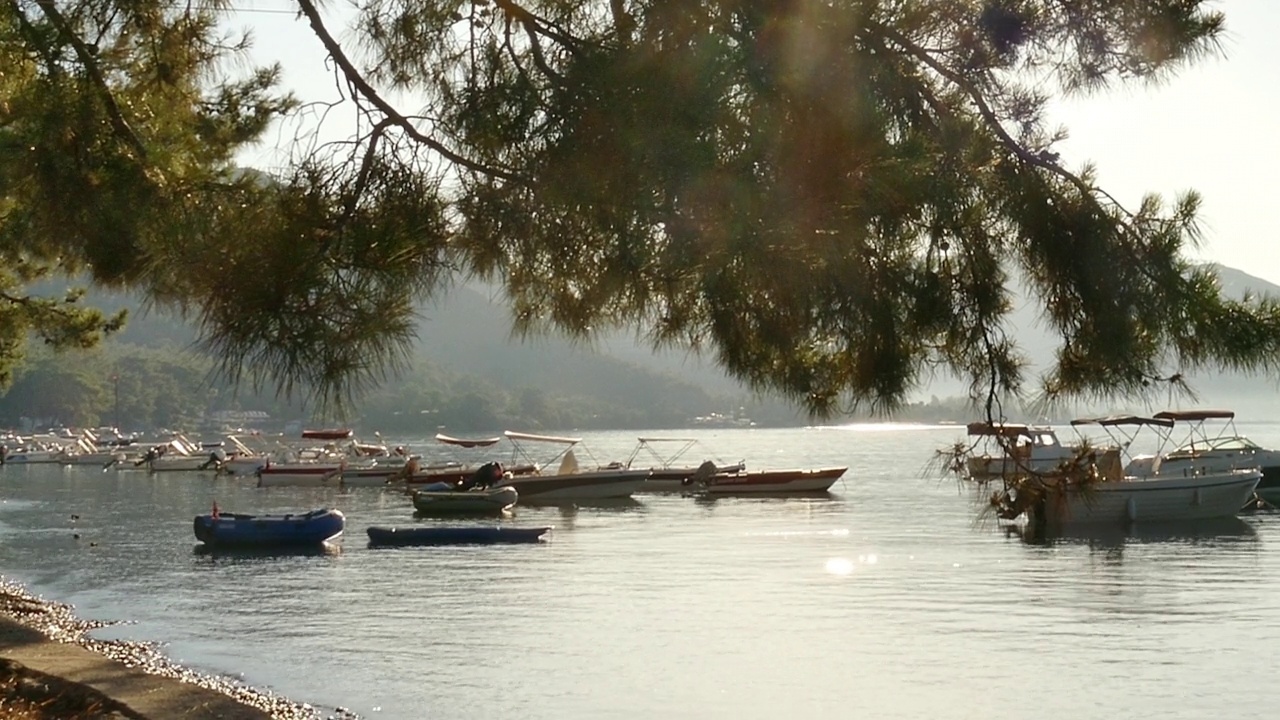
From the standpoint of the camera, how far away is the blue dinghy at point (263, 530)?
27.6 m

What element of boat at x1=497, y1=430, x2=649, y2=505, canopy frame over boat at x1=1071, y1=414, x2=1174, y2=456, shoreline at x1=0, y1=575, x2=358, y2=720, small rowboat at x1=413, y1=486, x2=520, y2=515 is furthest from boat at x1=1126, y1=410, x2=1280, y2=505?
shoreline at x1=0, y1=575, x2=358, y2=720

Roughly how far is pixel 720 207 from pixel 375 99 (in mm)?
1335

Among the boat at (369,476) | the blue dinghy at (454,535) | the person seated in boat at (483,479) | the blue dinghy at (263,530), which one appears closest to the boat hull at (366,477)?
the boat at (369,476)

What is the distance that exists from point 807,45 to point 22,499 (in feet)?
156

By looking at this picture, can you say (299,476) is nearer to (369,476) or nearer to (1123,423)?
(369,476)

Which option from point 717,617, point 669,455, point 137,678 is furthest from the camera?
point 669,455

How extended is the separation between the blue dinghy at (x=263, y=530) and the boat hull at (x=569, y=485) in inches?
506

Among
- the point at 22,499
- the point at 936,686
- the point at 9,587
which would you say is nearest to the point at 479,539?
the point at 9,587

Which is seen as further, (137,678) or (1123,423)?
(1123,423)

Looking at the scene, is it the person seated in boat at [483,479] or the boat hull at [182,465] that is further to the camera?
the boat hull at [182,465]

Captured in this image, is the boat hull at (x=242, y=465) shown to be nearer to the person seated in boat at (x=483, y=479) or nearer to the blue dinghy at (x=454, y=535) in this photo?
the person seated in boat at (x=483, y=479)

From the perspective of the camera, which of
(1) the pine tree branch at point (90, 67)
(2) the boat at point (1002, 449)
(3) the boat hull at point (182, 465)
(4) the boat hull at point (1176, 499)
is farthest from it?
(3) the boat hull at point (182, 465)

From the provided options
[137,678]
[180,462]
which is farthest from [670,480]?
[137,678]

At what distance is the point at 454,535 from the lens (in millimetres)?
29734
